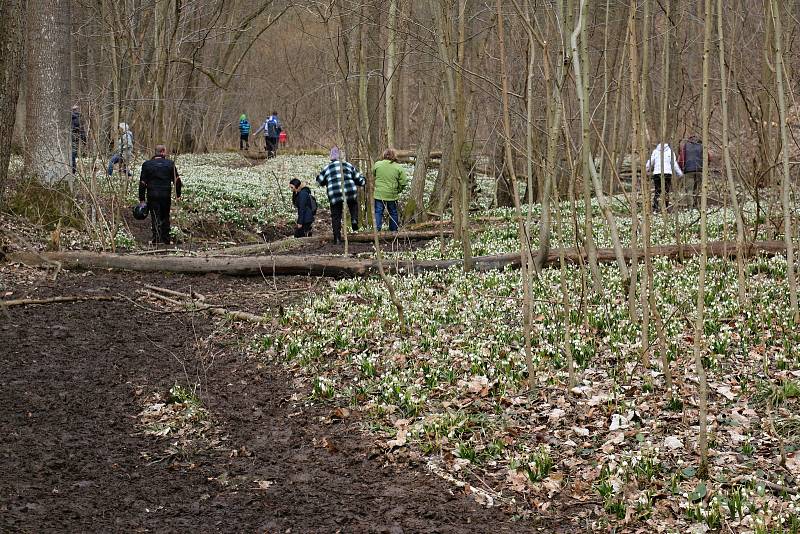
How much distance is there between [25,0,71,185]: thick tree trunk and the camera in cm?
1758

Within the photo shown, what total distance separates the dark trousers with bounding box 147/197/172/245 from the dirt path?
622 centimetres

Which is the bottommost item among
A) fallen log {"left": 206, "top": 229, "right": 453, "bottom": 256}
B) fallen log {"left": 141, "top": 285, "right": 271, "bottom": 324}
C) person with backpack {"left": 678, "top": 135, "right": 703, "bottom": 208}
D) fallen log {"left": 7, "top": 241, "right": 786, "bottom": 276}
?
fallen log {"left": 141, "top": 285, "right": 271, "bottom": 324}

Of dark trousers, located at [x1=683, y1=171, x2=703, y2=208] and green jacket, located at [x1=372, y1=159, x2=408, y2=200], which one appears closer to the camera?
green jacket, located at [x1=372, y1=159, x2=408, y2=200]

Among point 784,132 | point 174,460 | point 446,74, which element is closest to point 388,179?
point 446,74

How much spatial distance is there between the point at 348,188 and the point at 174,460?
467 inches

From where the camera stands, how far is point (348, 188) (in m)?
18.3

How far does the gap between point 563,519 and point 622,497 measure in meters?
0.41

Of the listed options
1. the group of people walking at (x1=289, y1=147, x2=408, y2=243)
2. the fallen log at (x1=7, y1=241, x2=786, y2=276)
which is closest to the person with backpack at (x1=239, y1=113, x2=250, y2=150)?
the group of people walking at (x1=289, y1=147, x2=408, y2=243)

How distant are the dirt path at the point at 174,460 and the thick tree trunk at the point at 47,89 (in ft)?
25.7

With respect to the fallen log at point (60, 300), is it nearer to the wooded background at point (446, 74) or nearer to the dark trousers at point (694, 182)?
the wooded background at point (446, 74)

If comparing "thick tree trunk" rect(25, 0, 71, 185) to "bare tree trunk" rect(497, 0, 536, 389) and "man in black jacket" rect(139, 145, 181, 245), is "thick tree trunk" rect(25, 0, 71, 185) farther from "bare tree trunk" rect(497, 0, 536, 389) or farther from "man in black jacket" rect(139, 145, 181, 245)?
"bare tree trunk" rect(497, 0, 536, 389)

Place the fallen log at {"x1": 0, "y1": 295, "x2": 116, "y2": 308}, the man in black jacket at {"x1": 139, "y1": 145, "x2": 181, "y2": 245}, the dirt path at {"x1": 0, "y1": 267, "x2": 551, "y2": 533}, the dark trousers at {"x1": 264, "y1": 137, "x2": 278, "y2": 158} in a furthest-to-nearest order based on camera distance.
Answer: the dark trousers at {"x1": 264, "y1": 137, "x2": 278, "y2": 158}
the man in black jacket at {"x1": 139, "y1": 145, "x2": 181, "y2": 245}
the fallen log at {"x1": 0, "y1": 295, "x2": 116, "y2": 308}
the dirt path at {"x1": 0, "y1": 267, "x2": 551, "y2": 533}

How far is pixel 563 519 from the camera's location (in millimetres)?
5410

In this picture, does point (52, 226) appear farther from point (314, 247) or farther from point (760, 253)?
point (760, 253)
